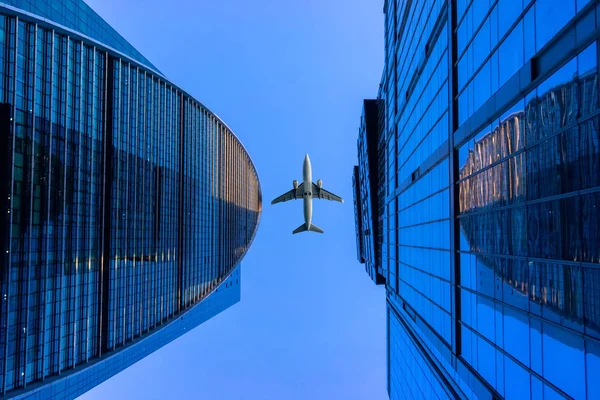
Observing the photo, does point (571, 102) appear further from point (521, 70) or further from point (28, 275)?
point (28, 275)

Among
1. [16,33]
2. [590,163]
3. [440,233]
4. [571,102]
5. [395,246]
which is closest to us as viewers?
[590,163]

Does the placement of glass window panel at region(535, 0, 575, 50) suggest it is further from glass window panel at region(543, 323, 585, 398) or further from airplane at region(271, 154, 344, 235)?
airplane at region(271, 154, 344, 235)

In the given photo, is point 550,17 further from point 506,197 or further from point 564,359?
point 564,359

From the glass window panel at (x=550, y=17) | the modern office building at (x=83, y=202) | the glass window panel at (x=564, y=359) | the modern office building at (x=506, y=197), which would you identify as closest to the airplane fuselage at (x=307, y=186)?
the modern office building at (x=83, y=202)

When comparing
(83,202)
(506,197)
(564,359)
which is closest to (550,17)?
(506,197)

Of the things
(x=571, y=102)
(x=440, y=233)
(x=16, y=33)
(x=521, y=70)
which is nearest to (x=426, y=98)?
(x=440, y=233)

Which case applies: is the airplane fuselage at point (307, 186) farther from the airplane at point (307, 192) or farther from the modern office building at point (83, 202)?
the modern office building at point (83, 202)
